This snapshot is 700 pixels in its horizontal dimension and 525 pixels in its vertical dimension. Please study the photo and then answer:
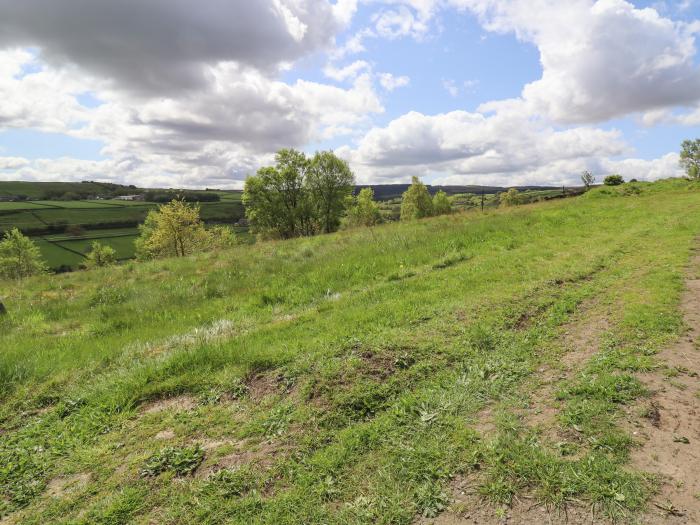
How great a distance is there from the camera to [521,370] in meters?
5.45

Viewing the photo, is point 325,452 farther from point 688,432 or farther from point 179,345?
point 179,345

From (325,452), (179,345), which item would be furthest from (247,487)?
(179,345)

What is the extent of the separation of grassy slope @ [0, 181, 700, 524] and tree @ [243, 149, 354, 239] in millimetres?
44894

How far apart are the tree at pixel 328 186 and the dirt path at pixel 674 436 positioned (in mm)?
52642

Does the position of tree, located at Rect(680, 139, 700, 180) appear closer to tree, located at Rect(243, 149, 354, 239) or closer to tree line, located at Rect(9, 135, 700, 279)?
tree line, located at Rect(9, 135, 700, 279)

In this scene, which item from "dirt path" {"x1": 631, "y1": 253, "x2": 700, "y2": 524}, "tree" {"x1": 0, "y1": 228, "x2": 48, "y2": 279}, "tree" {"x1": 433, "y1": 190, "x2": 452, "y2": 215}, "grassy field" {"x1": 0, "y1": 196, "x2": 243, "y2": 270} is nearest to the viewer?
"dirt path" {"x1": 631, "y1": 253, "x2": 700, "y2": 524}

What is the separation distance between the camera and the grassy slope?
3.61m

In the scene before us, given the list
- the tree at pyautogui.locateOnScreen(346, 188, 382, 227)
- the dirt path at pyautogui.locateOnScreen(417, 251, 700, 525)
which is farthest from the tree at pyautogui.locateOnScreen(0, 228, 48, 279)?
the dirt path at pyautogui.locateOnScreen(417, 251, 700, 525)

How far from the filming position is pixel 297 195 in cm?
5709

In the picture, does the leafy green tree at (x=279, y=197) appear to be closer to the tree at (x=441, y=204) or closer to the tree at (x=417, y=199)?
the tree at (x=417, y=199)

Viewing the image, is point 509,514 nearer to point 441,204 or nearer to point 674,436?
point 674,436

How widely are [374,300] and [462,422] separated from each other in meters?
4.96

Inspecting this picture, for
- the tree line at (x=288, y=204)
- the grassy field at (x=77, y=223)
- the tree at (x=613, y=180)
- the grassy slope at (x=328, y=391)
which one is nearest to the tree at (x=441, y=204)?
the tree line at (x=288, y=204)

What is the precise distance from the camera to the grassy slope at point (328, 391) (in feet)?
11.8
